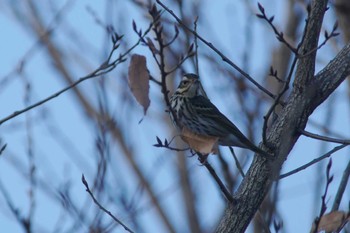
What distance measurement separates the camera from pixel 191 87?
645cm

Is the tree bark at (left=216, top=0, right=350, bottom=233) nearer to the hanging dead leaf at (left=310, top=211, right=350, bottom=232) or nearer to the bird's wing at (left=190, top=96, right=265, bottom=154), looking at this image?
the hanging dead leaf at (left=310, top=211, right=350, bottom=232)

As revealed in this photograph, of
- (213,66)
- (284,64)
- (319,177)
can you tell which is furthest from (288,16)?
(319,177)

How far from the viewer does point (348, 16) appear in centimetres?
758

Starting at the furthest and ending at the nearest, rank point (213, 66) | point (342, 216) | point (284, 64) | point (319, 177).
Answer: point (284, 64)
point (213, 66)
point (319, 177)
point (342, 216)

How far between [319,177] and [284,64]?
3.90m

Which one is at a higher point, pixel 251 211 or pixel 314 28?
pixel 314 28

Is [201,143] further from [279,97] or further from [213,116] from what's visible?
[213,116]

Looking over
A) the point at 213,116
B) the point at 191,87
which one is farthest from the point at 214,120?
the point at 191,87

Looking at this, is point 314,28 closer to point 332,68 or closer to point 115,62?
point 332,68

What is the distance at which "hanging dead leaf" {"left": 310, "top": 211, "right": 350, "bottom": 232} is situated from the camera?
4.03 metres

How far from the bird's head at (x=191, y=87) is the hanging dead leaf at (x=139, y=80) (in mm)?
1707

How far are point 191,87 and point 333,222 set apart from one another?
2.56 m

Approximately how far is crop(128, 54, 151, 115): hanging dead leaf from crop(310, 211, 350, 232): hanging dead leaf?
110 cm

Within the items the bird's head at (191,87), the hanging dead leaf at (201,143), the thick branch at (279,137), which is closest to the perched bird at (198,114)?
the bird's head at (191,87)
